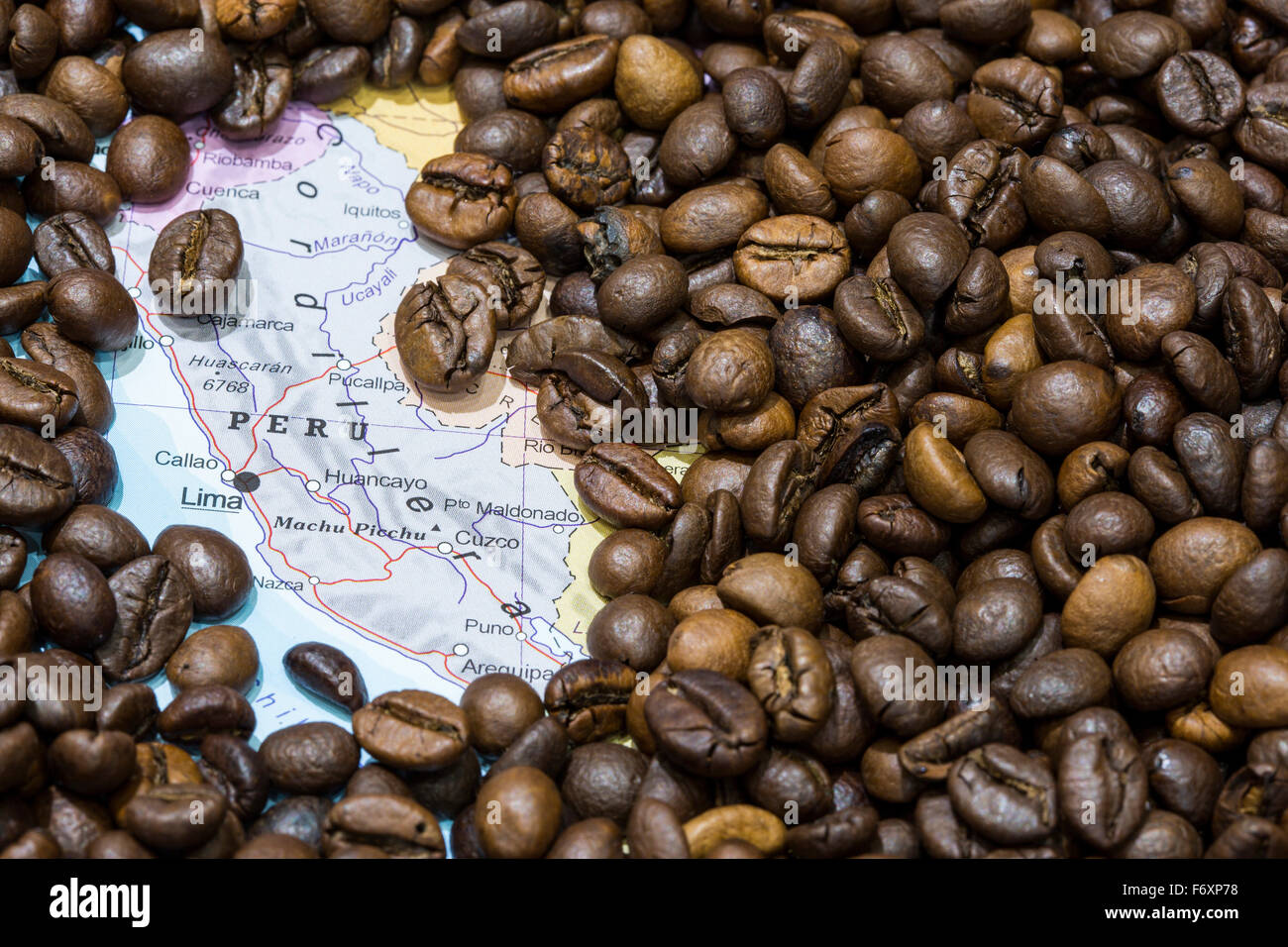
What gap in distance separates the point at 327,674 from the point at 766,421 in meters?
1.26

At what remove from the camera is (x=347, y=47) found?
136 inches

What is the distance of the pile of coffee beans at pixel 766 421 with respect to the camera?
2.29 meters

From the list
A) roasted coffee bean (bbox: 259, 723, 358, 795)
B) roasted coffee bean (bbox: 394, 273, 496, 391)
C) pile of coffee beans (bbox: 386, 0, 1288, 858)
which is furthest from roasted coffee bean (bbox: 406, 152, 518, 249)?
roasted coffee bean (bbox: 259, 723, 358, 795)

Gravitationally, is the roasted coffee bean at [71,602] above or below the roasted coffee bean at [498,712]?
above

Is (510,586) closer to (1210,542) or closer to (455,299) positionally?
(455,299)

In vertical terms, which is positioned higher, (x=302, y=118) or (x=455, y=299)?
(x=302, y=118)

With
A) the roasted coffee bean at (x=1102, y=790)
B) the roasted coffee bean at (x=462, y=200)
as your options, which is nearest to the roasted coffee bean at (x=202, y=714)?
the roasted coffee bean at (x=462, y=200)

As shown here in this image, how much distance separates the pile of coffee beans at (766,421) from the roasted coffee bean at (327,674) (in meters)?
0.01

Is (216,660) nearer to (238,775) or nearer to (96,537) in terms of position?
(238,775)

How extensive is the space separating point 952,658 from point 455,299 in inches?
63.7

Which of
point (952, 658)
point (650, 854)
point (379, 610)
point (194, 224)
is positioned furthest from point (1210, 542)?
point (194, 224)

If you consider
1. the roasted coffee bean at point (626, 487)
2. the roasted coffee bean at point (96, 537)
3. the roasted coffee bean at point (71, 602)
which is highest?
the roasted coffee bean at point (626, 487)

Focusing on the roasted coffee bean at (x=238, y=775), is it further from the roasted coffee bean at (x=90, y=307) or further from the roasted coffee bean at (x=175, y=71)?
the roasted coffee bean at (x=175, y=71)

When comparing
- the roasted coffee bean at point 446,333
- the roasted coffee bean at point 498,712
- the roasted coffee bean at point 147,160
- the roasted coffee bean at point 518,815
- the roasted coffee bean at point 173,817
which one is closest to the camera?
the roasted coffee bean at point 173,817
